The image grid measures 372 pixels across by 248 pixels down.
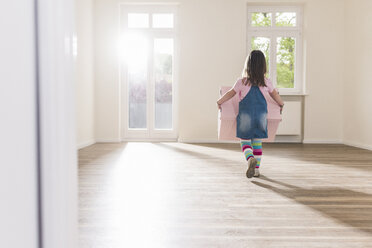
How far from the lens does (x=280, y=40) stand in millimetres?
6457

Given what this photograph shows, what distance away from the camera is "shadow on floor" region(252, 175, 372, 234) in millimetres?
1924

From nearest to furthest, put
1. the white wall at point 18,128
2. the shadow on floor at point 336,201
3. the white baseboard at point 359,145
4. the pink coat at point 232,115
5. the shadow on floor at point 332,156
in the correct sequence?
the white wall at point 18,128 → the shadow on floor at point 336,201 → the pink coat at point 232,115 → the shadow on floor at point 332,156 → the white baseboard at point 359,145

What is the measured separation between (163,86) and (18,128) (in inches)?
241

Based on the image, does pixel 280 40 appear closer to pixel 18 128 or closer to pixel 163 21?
pixel 163 21

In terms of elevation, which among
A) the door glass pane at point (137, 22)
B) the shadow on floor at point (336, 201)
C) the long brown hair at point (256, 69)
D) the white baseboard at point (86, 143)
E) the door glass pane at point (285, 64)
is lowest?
the white baseboard at point (86, 143)

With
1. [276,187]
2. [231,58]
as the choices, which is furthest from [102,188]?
[231,58]

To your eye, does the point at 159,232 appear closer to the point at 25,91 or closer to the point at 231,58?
the point at 25,91

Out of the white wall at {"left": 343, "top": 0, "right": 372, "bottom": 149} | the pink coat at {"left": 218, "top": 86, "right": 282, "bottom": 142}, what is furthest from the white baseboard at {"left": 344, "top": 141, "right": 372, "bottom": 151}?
the pink coat at {"left": 218, "top": 86, "right": 282, "bottom": 142}

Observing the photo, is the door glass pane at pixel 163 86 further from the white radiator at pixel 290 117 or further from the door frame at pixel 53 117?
the door frame at pixel 53 117

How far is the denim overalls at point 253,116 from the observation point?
3.14 metres

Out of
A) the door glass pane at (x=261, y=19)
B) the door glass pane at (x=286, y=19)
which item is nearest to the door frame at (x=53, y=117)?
the door glass pane at (x=261, y=19)

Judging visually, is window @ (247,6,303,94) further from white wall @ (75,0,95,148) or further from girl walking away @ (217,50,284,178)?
girl walking away @ (217,50,284,178)

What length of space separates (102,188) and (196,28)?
13.9ft

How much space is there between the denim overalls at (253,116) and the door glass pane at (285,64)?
11.7 ft
